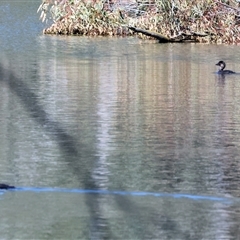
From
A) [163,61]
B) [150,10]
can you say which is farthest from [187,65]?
[150,10]

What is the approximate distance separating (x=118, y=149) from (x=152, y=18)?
14523 mm

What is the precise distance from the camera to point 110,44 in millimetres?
22188

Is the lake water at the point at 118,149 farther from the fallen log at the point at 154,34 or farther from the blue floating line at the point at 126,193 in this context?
the fallen log at the point at 154,34

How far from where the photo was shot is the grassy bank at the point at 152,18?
75.0 ft

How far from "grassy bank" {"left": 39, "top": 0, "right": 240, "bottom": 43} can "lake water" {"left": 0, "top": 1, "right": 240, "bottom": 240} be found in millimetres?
4867

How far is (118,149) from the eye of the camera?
356 inches

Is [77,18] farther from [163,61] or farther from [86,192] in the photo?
[86,192]

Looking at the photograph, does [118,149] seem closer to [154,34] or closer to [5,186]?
[5,186]

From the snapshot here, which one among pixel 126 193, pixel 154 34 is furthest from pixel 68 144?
pixel 154 34

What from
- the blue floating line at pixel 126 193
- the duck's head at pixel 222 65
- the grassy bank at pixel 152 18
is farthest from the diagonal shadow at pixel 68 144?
the grassy bank at pixel 152 18

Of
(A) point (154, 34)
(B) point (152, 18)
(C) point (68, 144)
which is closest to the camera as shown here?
(C) point (68, 144)

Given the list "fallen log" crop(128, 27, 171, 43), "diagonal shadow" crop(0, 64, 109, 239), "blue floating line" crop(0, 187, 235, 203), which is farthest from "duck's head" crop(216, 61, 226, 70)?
"blue floating line" crop(0, 187, 235, 203)

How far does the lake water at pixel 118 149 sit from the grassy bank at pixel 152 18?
4867mm

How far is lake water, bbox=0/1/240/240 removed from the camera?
250 inches
